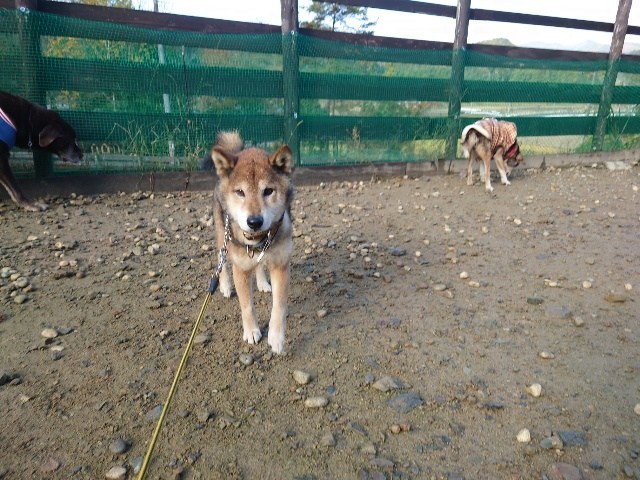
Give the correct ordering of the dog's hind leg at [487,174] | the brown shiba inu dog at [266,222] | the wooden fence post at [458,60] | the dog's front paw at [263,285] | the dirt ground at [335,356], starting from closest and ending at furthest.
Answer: the dirt ground at [335,356]
the brown shiba inu dog at [266,222]
the dog's front paw at [263,285]
the dog's hind leg at [487,174]
the wooden fence post at [458,60]

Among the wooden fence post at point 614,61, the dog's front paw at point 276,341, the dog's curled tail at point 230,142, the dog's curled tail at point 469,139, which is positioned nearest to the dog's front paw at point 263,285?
the dog's front paw at point 276,341

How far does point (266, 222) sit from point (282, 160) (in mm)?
494

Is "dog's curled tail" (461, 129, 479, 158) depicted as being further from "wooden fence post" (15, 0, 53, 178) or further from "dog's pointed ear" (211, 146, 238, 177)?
"wooden fence post" (15, 0, 53, 178)

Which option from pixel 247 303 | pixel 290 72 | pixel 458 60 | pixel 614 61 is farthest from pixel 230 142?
pixel 614 61

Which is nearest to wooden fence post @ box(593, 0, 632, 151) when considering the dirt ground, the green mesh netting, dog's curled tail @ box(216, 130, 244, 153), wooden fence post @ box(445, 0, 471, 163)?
the green mesh netting

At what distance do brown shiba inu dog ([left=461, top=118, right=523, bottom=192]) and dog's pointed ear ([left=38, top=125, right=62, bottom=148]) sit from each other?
6026 millimetres

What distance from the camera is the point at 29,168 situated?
5621 millimetres

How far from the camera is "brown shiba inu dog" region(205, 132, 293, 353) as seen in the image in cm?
259

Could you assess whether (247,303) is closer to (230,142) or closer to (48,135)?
(230,142)

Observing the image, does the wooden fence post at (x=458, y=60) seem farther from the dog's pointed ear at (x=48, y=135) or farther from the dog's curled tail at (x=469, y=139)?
the dog's pointed ear at (x=48, y=135)

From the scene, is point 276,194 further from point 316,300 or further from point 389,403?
point 389,403

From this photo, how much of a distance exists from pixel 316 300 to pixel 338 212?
2425 millimetres

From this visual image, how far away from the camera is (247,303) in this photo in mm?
2801

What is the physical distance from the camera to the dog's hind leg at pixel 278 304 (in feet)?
9.03
